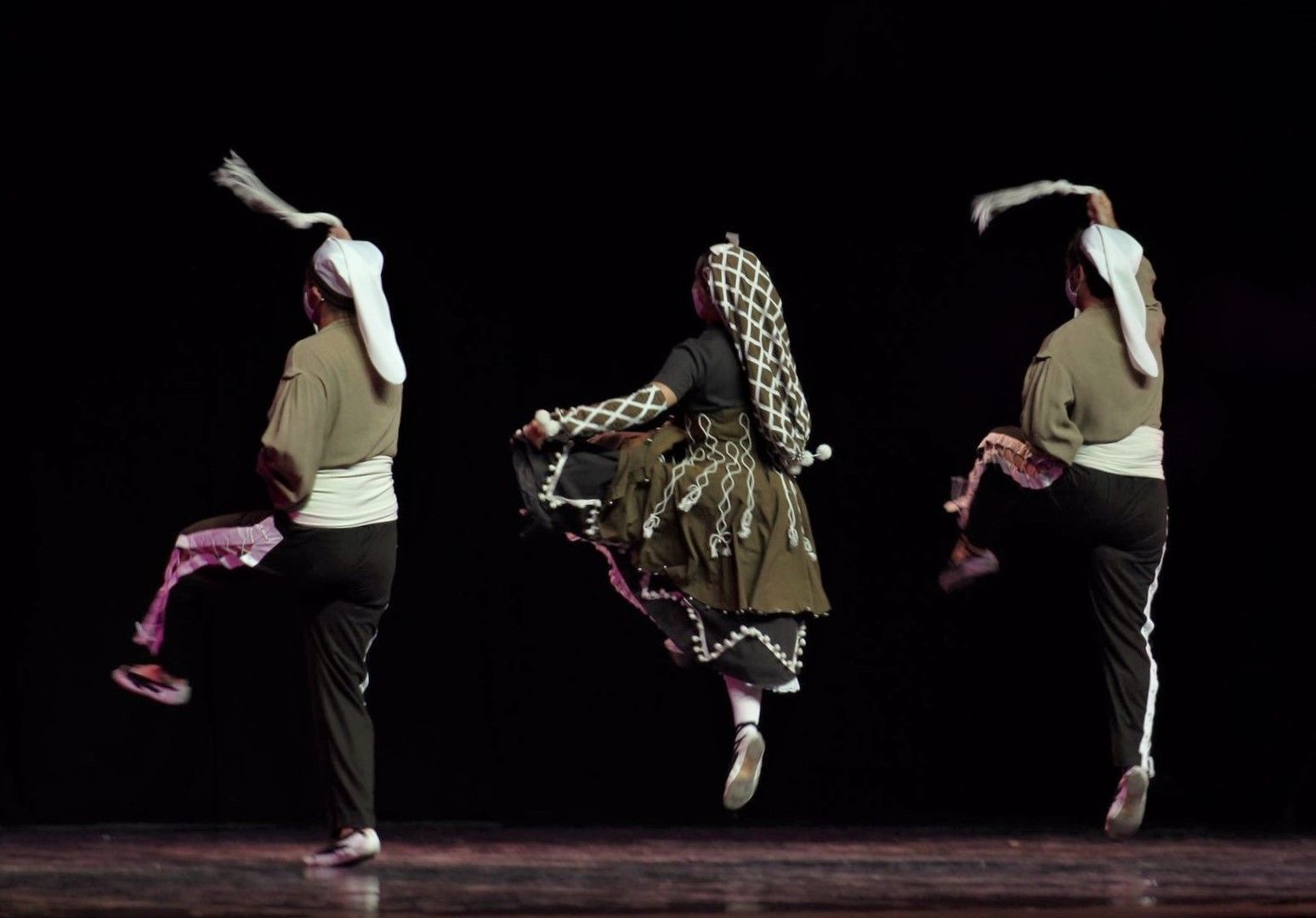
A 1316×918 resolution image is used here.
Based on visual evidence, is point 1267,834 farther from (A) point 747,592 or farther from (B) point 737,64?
(B) point 737,64

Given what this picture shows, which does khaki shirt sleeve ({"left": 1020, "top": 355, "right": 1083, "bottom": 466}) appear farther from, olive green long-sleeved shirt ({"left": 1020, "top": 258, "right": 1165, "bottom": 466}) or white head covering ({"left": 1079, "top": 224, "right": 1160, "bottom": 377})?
white head covering ({"left": 1079, "top": 224, "right": 1160, "bottom": 377})

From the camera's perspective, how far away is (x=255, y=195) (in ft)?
17.2

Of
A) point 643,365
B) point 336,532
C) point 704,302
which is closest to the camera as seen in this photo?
point 336,532

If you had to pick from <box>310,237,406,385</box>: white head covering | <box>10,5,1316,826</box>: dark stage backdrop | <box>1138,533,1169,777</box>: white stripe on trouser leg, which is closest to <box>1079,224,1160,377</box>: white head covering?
<box>1138,533,1169,777</box>: white stripe on trouser leg

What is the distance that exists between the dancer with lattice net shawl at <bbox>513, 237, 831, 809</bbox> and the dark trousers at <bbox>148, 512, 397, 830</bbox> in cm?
58

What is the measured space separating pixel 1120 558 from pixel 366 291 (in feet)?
6.76

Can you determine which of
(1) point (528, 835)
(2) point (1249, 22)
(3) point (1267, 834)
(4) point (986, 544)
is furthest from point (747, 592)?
(2) point (1249, 22)

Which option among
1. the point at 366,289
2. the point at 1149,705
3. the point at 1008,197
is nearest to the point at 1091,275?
the point at 1008,197

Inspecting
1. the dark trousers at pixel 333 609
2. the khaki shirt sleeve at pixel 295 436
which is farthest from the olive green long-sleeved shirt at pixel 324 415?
the dark trousers at pixel 333 609

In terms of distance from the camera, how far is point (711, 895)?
4395 mm

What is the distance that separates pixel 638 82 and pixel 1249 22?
1958 millimetres

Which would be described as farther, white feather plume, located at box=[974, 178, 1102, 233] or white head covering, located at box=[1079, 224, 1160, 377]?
white feather plume, located at box=[974, 178, 1102, 233]

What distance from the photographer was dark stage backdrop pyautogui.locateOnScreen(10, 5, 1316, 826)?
5879 millimetres

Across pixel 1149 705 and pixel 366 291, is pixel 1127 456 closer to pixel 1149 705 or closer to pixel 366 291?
pixel 1149 705
